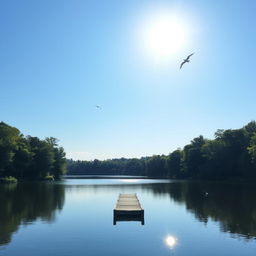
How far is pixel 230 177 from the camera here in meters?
123

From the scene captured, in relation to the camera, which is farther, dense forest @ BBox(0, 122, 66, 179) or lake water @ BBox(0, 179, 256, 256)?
dense forest @ BBox(0, 122, 66, 179)

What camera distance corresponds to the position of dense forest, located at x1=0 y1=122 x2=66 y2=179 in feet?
329

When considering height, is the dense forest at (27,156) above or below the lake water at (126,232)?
above

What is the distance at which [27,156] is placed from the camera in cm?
11531

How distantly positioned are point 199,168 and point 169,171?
3884 cm

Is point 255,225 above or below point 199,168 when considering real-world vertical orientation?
below

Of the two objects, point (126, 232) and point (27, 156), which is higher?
point (27, 156)

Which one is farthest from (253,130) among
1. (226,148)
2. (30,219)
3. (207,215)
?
(30,219)

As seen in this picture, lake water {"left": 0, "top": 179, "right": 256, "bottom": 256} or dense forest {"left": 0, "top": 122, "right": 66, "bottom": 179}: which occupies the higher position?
dense forest {"left": 0, "top": 122, "right": 66, "bottom": 179}

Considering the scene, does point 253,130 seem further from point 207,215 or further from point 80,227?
point 80,227

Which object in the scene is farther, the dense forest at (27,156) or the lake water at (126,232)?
the dense forest at (27,156)

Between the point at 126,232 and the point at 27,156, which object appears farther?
the point at 27,156

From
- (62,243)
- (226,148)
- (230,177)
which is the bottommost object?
(62,243)

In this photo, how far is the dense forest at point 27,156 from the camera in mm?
100188
